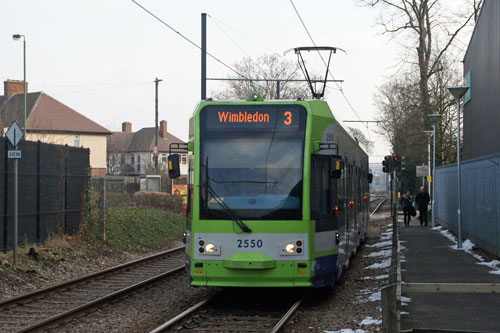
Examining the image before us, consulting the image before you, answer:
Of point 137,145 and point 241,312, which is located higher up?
point 137,145

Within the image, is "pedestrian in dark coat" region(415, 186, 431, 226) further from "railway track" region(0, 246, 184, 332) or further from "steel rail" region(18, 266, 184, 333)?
"steel rail" region(18, 266, 184, 333)

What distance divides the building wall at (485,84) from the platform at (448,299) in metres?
6.84

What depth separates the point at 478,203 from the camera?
63.7ft

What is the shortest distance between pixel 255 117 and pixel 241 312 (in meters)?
3.12

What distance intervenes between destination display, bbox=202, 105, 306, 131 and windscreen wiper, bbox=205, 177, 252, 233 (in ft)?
3.29

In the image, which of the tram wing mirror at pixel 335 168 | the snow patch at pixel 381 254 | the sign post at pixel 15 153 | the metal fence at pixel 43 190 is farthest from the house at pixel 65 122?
the tram wing mirror at pixel 335 168

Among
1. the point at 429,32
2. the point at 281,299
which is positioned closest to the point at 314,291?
the point at 281,299

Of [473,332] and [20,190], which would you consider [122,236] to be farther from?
[473,332]

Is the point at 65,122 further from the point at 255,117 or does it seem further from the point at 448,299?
the point at 448,299

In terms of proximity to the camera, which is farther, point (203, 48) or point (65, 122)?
point (65, 122)

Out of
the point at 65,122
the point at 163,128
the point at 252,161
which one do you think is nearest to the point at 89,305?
the point at 252,161

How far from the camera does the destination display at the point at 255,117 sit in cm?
1124

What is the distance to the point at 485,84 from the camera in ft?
84.5

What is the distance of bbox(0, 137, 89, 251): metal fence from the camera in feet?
51.0
